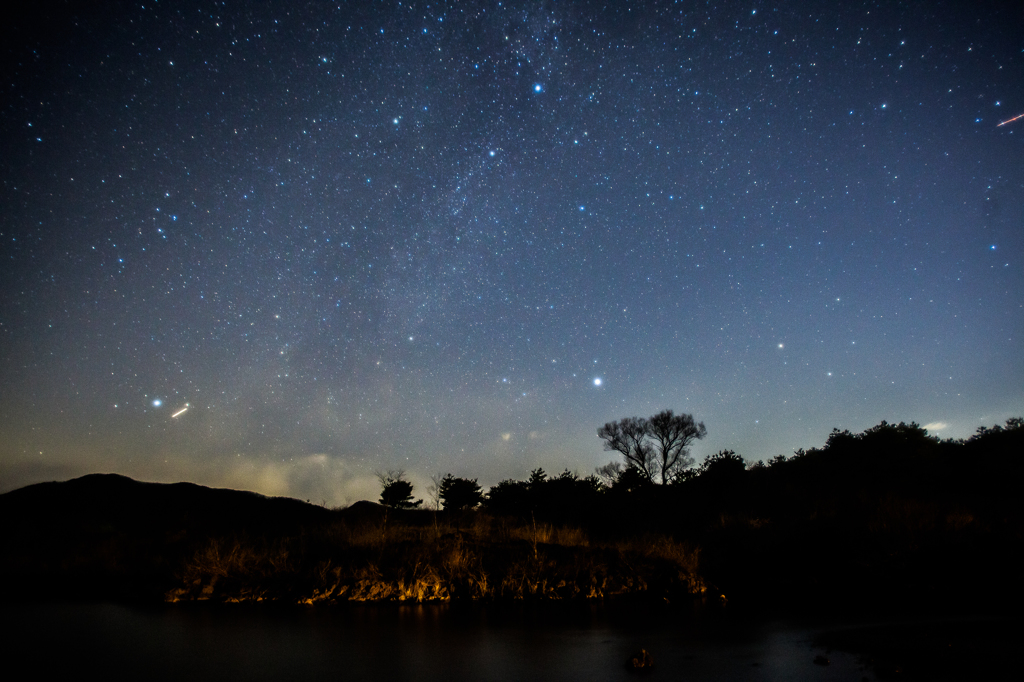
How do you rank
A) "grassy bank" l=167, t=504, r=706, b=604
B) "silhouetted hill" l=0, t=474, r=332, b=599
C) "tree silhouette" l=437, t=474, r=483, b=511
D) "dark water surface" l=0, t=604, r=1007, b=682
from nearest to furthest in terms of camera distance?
"dark water surface" l=0, t=604, r=1007, b=682 → "grassy bank" l=167, t=504, r=706, b=604 → "silhouetted hill" l=0, t=474, r=332, b=599 → "tree silhouette" l=437, t=474, r=483, b=511

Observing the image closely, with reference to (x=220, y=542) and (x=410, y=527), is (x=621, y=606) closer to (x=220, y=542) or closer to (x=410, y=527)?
(x=410, y=527)

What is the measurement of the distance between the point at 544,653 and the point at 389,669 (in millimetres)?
2424

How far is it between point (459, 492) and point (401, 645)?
35.1m

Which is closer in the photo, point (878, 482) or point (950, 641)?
point (950, 641)

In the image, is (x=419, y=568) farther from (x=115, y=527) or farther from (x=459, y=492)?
(x=115, y=527)

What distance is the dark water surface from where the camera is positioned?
6.96 meters

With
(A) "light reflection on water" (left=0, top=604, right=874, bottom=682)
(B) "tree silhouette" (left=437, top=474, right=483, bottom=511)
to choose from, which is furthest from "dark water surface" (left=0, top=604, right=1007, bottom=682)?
(B) "tree silhouette" (left=437, top=474, right=483, bottom=511)

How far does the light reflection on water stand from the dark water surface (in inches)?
0.8

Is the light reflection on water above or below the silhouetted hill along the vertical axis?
below

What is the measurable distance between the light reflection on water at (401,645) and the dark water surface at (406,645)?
0.07ft

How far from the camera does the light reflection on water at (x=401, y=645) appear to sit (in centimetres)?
696

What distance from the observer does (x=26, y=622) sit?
11.0m

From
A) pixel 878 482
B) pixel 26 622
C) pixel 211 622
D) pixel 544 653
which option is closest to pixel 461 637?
pixel 544 653

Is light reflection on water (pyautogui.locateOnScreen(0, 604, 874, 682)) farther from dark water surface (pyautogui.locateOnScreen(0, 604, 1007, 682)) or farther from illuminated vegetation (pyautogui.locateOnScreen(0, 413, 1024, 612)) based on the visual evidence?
illuminated vegetation (pyautogui.locateOnScreen(0, 413, 1024, 612))
